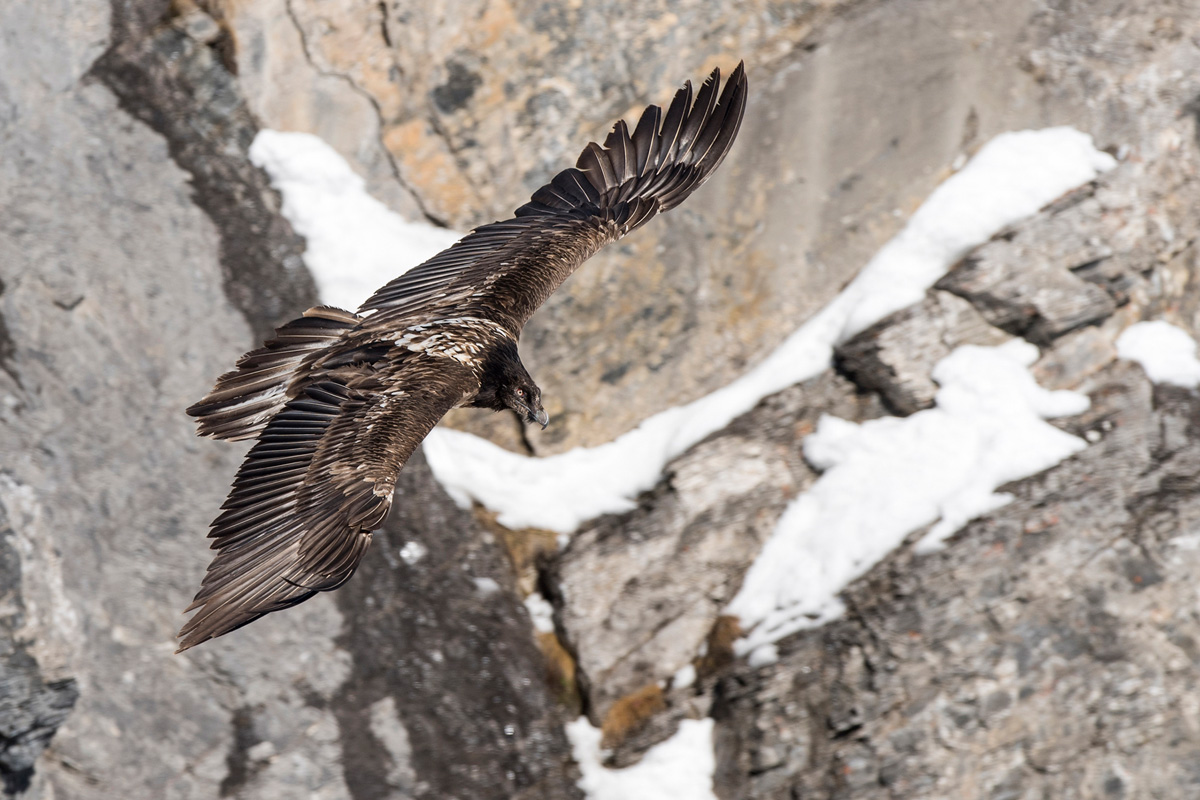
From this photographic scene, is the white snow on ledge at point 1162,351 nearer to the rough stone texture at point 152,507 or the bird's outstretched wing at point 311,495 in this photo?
the rough stone texture at point 152,507

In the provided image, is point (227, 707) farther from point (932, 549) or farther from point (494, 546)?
point (932, 549)

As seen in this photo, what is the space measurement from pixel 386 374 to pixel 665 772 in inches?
141

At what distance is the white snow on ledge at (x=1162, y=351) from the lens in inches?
310

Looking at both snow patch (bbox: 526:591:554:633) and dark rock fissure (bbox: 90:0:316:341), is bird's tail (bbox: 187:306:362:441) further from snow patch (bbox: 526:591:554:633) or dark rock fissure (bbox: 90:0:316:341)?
snow patch (bbox: 526:591:554:633)

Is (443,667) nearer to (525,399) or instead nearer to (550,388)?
(550,388)

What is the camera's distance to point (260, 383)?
5676 millimetres

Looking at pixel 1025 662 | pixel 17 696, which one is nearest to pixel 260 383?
pixel 17 696

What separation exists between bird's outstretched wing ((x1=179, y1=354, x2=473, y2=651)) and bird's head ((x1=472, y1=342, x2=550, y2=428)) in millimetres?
476

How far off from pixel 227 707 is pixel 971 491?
185 inches

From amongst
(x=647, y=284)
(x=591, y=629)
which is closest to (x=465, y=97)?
(x=647, y=284)

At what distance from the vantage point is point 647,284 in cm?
893

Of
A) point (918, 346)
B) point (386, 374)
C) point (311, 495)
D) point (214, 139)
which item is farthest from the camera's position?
point (214, 139)

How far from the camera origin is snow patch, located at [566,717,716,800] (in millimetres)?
7609

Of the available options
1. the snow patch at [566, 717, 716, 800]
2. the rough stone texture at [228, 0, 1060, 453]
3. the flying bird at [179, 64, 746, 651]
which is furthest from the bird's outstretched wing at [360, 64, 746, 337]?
the snow patch at [566, 717, 716, 800]
